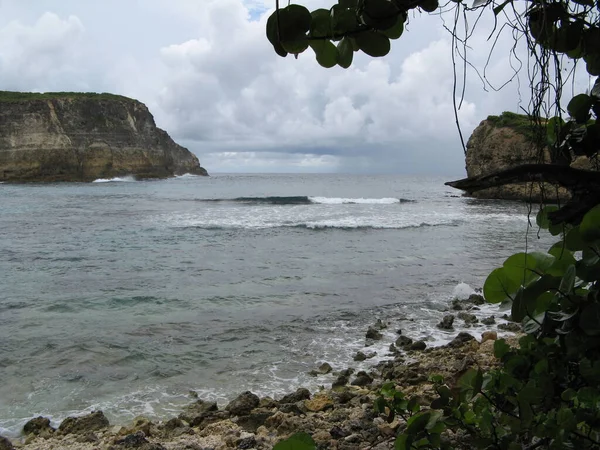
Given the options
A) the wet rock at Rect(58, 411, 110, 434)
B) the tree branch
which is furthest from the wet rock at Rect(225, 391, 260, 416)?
the tree branch

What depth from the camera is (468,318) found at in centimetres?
879

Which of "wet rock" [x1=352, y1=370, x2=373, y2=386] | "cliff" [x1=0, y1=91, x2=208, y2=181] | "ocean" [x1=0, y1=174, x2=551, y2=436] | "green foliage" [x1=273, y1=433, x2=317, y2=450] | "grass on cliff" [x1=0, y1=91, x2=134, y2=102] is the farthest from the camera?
"grass on cliff" [x1=0, y1=91, x2=134, y2=102]

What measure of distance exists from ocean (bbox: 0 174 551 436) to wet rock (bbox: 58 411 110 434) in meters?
0.35

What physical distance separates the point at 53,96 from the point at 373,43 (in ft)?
272

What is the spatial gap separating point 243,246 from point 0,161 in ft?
191

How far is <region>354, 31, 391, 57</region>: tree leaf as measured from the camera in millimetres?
1056

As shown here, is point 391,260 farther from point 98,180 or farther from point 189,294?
point 98,180

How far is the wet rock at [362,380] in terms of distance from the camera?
5.94 metres

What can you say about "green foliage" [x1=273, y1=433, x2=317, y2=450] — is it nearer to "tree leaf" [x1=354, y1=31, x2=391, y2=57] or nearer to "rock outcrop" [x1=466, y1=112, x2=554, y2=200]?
"tree leaf" [x1=354, y1=31, x2=391, y2=57]

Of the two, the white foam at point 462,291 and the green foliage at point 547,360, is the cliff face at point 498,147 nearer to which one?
the white foam at point 462,291

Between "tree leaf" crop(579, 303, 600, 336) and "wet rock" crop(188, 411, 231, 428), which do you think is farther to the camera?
"wet rock" crop(188, 411, 231, 428)

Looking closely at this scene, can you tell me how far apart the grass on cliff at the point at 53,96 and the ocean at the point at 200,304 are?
2199 inches

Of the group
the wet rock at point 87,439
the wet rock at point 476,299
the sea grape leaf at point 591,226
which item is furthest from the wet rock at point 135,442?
the wet rock at point 476,299

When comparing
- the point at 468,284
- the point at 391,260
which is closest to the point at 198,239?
the point at 391,260
